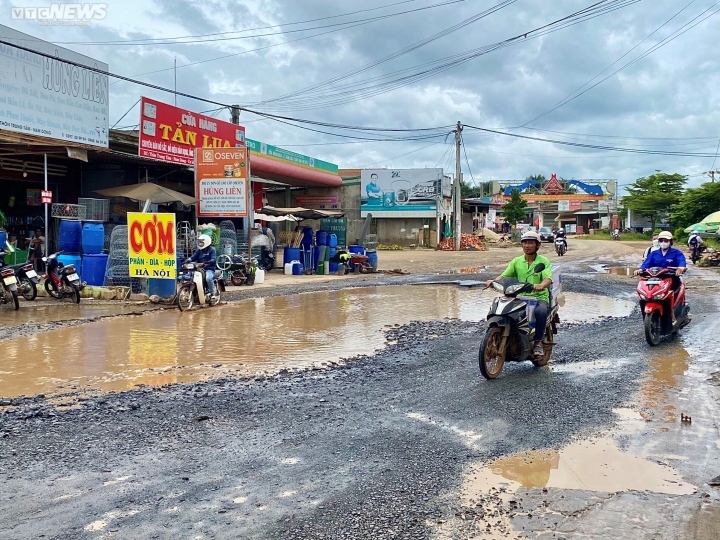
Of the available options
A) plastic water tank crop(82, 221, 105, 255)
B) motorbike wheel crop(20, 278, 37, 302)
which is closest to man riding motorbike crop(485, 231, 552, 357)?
plastic water tank crop(82, 221, 105, 255)

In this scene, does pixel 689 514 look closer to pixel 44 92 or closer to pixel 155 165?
pixel 44 92

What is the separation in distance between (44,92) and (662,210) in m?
61.7

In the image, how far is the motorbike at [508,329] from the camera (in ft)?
23.2

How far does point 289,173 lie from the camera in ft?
106

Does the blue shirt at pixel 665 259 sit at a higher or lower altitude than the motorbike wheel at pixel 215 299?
higher

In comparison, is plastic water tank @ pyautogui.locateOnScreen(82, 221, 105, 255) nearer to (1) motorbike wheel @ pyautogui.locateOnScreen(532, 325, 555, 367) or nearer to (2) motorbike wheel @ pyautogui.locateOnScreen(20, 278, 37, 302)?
(2) motorbike wheel @ pyautogui.locateOnScreen(20, 278, 37, 302)

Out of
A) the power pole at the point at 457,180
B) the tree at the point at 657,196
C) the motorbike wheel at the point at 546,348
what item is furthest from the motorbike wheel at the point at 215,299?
the tree at the point at 657,196

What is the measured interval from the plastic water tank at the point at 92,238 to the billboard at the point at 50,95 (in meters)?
4.23

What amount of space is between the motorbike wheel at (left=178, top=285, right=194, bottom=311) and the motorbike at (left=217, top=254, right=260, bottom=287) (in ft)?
16.8

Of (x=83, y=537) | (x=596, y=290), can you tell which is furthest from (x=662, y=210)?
(x=83, y=537)

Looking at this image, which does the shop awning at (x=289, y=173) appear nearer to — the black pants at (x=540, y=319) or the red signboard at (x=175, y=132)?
the red signboard at (x=175, y=132)

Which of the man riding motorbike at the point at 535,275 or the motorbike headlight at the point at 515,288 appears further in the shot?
the man riding motorbike at the point at 535,275

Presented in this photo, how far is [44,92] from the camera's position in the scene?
18609 millimetres

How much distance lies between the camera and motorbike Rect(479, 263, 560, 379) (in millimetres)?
7086
